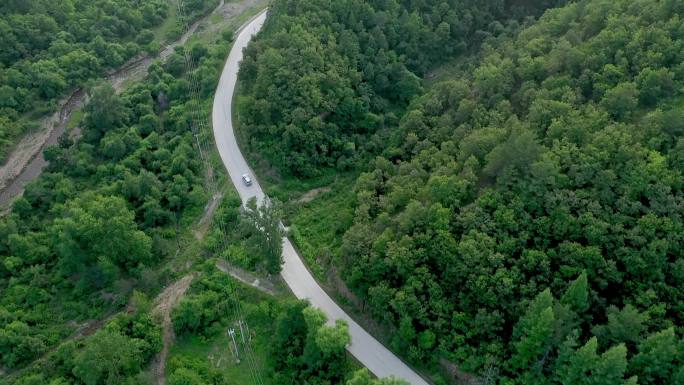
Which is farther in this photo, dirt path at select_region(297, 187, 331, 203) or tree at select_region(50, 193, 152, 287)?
dirt path at select_region(297, 187, 331, 203)

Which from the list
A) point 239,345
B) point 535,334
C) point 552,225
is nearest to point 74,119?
point 239,345

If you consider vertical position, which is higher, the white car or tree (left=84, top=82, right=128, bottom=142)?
tree (left=84, top=82, right=128, bottom=142)

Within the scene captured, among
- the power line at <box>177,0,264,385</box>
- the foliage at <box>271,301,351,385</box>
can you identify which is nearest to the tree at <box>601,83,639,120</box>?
the foliage at <box>271,301,351,385</box>

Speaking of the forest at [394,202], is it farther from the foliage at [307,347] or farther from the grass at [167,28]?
the grass at [167,28]

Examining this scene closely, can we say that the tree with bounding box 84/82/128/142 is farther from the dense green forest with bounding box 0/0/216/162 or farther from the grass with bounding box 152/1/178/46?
the grass with bounding box 152/1/178/46

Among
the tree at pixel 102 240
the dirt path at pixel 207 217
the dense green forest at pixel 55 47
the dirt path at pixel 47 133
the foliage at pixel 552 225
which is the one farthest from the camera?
the dense green forest at pixel 55 47

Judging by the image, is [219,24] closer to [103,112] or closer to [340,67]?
[103,112]

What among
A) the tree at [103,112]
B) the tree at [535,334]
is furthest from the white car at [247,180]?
the tree at [535,334]
